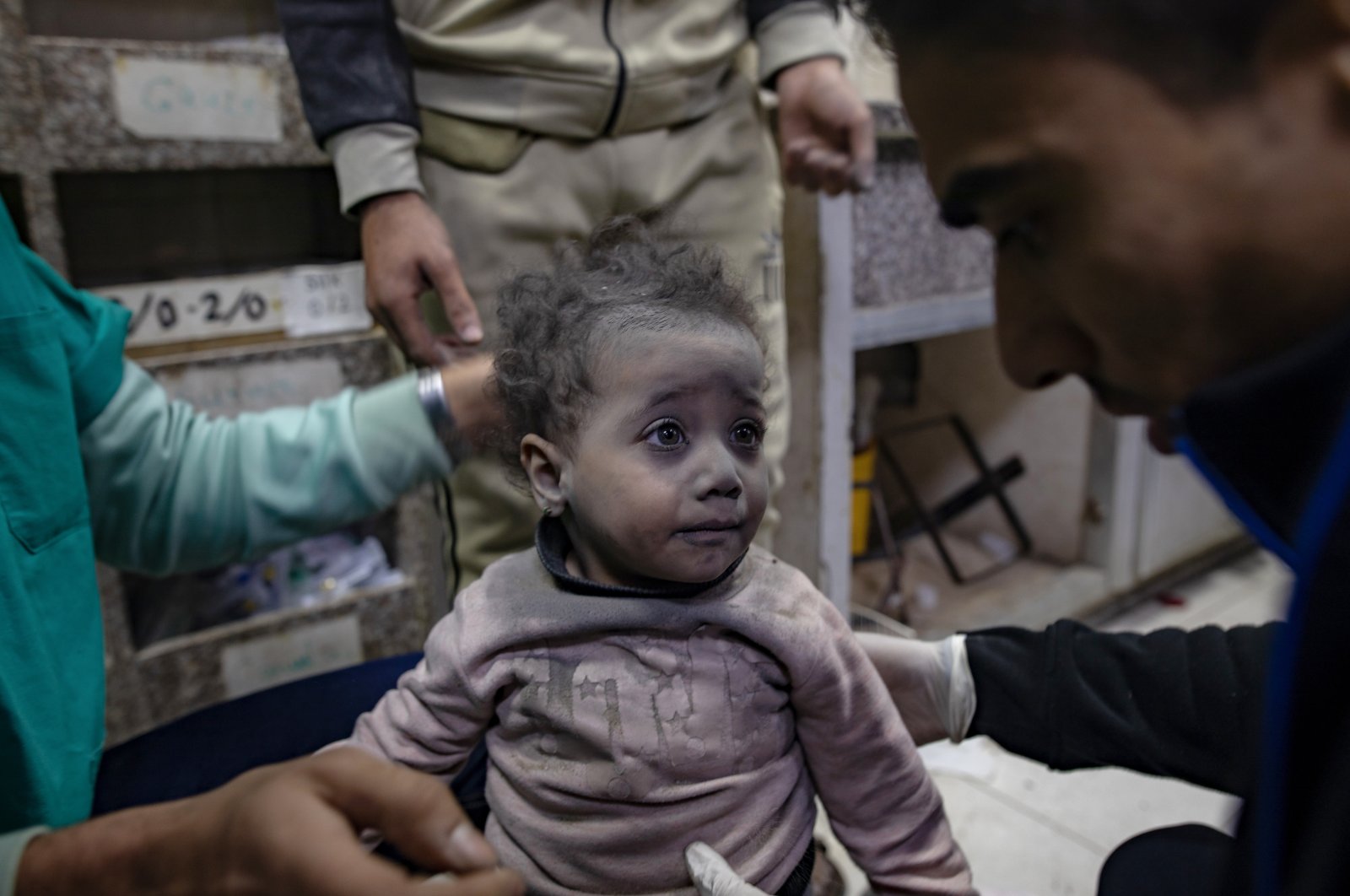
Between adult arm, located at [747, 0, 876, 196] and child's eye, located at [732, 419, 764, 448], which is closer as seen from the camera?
child's eye, located at [732, 419, 764, 448]

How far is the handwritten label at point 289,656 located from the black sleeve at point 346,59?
89cm

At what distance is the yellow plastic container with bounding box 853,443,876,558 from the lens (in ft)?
7.10

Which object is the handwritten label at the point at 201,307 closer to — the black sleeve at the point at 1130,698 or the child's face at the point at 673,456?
the child's face at the point at 673,456

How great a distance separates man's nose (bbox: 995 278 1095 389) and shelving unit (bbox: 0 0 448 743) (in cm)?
123

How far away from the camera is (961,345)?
236cm

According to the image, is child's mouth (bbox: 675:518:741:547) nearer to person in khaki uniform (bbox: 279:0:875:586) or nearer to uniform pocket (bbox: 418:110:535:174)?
person in khaki uniform (bbox: 279:0:875:586)

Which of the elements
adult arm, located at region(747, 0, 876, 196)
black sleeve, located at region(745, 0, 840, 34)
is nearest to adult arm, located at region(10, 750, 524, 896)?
adult arm, located at region(747, 0, 876, 196)

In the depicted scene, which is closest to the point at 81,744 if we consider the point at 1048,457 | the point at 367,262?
the point at 367,262

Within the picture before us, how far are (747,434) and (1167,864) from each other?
0.53 meters

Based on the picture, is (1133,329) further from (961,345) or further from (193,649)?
(961,345)

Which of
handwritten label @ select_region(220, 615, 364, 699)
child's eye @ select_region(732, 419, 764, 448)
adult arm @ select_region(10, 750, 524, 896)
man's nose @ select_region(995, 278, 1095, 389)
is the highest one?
man's nose @ select_region(995, 278, 1095, 389)

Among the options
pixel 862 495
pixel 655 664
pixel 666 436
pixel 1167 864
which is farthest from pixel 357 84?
pixel 862 495

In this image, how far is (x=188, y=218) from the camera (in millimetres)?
1743

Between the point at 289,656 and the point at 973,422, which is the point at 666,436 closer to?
the point at 289,656
